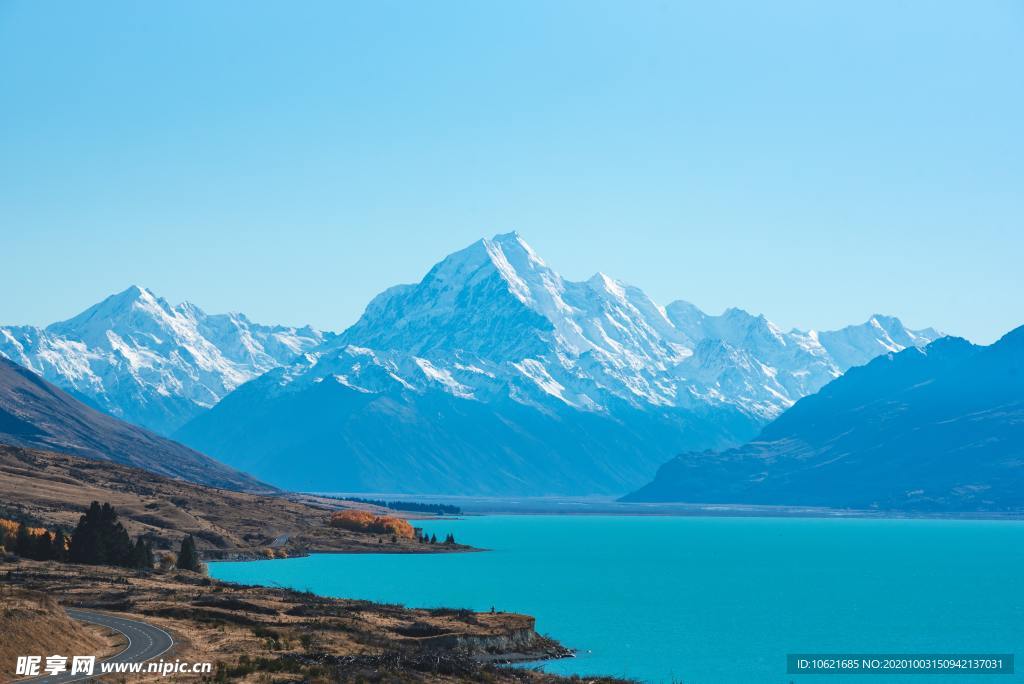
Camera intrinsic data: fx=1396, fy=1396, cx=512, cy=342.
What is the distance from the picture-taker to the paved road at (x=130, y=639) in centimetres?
6956

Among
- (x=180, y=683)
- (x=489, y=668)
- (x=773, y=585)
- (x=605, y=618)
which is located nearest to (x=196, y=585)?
(x=605, y=618)

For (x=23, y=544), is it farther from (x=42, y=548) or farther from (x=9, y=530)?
(x=9, y=530)

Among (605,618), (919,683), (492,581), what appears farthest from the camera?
(492,581)

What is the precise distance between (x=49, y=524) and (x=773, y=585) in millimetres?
97614

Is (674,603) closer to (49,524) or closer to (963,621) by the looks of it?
(963,621)

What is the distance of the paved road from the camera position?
6956 cm

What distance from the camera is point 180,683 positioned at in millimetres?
70688

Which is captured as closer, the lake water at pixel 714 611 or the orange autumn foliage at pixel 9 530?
the lake water at pixel 714 611

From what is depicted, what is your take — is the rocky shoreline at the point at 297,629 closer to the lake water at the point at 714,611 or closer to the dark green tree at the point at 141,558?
the lake water at the point at 714,611

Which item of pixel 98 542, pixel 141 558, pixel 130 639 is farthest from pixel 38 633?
pixel 141 558

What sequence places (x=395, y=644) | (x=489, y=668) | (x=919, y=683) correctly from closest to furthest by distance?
(x=489, y=668) → (x=395, y=644) → (x=919, y=683)

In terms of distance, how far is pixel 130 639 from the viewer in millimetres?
83438

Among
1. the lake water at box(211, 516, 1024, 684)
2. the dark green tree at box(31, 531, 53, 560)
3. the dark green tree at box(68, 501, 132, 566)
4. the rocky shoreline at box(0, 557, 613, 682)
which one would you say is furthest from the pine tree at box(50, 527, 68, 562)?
the lake water at box(211, 516, 1024, 684)

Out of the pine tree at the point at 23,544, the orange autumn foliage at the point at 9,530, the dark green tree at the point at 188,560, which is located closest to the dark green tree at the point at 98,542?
the pine tree at the point at 23,544
